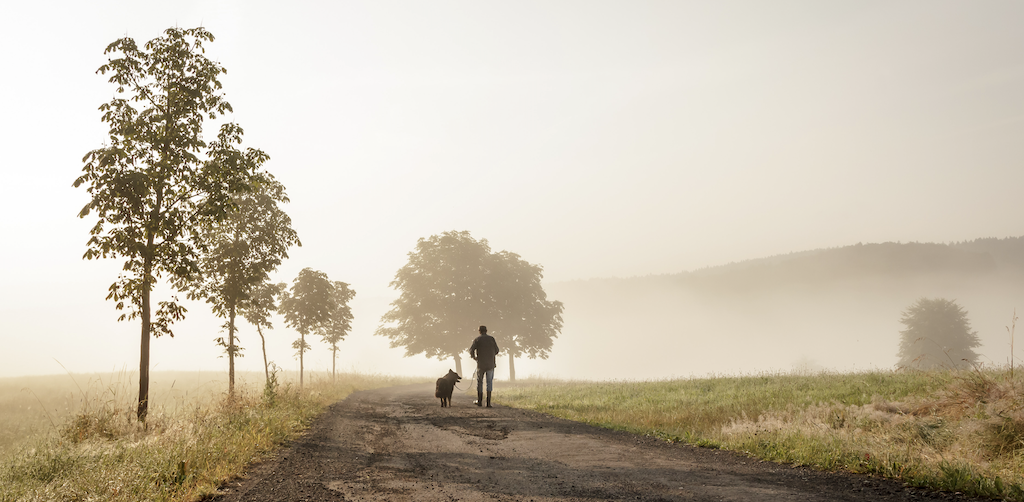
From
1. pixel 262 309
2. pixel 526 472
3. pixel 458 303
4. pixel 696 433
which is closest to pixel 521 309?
pixel 458 303

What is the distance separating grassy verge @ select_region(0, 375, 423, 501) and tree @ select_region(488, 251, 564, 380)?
29.8 meters

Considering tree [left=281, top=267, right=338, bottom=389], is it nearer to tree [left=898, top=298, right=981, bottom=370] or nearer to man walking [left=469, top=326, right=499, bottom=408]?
man walking [left=469, top=326, right=499, bottom=408]

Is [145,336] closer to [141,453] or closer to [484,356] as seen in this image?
[141,453]

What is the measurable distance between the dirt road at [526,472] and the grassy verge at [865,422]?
49 cm

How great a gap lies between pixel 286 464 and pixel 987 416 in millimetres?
11416

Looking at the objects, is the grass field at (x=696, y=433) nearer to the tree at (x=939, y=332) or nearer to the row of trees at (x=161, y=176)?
the row of trees at (x=161, y=176)

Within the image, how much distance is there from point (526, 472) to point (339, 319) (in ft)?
102

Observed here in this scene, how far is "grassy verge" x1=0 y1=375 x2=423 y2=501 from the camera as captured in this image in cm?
557

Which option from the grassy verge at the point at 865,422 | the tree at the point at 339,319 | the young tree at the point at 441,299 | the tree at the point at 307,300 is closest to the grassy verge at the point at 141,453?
the grassy verge at the point at 865,422

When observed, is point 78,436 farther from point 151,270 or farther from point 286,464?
point 286,464

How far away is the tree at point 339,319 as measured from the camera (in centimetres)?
3475

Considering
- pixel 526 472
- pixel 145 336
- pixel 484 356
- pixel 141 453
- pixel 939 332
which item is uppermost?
pixel 145 336

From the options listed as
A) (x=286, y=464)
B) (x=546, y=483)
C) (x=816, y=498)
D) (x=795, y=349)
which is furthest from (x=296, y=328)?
(x=795, y=349)

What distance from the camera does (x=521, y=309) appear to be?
42.1 metres
